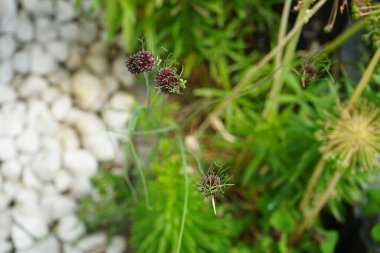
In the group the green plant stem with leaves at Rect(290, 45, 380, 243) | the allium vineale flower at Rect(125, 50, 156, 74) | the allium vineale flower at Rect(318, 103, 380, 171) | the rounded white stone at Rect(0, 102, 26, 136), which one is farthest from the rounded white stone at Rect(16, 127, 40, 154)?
the allium vineale flower at Rect(125, 50, 156, 74)

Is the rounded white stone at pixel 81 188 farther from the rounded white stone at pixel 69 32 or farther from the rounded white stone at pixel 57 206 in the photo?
the rounded white stone at pixel 69 32

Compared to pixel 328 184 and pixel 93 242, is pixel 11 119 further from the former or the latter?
pixel 328 184

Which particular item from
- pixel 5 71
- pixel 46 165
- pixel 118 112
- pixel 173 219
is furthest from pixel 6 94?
pixel 173 219

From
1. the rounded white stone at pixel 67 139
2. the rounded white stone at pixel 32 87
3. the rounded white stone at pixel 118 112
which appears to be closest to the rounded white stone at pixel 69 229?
the rounded white stone at pixel 67 139

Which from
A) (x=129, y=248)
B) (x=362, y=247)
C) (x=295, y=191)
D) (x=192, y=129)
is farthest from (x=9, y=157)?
(x=362, y=247)

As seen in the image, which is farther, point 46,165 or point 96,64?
point 96,64

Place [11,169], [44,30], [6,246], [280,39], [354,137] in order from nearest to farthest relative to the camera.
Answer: [354,137], [280,39], [6,246], [11,169], [44,30]

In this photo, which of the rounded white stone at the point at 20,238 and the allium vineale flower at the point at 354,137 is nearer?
the allium vineale flower at the point at 354,137
